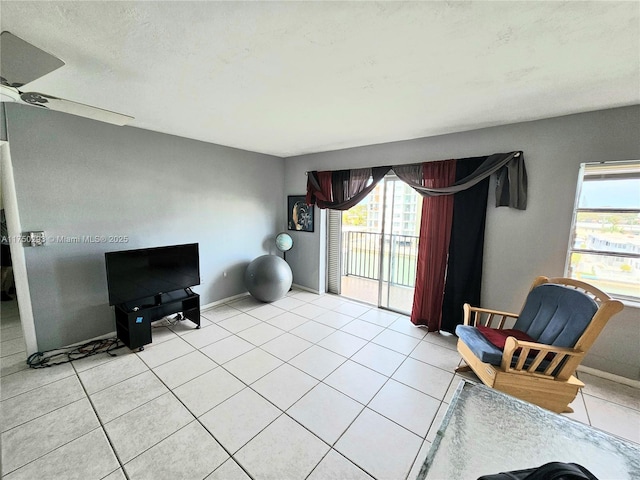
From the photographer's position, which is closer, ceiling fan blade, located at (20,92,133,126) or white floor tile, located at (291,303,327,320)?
ceiling fan blade, located at (20,92,133,126)

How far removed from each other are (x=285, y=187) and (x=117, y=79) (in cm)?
329

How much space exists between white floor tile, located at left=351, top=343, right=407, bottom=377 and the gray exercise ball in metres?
1.78

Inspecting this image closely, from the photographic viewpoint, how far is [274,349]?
9.37 ft

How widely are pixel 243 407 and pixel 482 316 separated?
287 centimetres

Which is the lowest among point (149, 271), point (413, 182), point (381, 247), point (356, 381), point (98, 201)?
point (356, 381)

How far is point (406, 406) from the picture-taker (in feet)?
6.76

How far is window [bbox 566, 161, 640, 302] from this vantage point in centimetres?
236

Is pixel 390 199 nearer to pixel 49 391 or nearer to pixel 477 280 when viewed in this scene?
pixel 477 280

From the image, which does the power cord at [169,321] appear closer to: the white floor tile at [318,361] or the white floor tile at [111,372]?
the white floor tile at [111,372]

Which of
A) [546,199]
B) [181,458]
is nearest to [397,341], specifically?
[546,199]

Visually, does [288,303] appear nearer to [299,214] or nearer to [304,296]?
[304,296]

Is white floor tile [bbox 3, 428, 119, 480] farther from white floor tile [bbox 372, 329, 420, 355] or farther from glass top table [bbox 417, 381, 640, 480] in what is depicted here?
white floor tile [bbox 372, 329, 420, 355]

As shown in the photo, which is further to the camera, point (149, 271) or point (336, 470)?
point (149, 271)

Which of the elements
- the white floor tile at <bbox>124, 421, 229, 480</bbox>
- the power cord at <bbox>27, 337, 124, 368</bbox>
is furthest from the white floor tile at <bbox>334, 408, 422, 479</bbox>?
the power cord at <bbox>27, 337, 124, 368</bbox>
